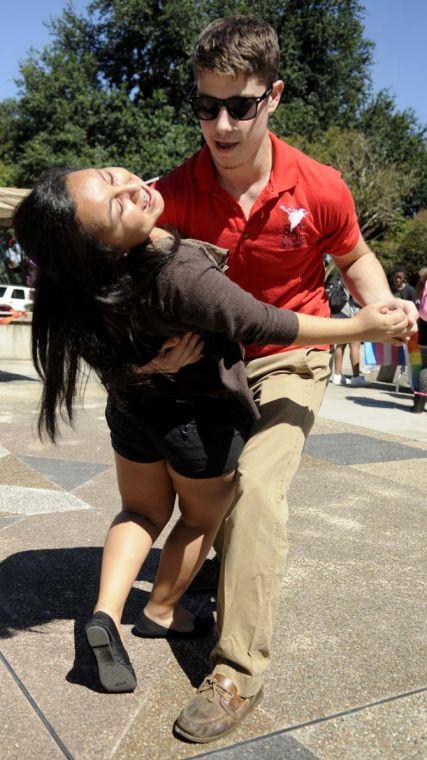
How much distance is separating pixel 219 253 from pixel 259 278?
31 cm

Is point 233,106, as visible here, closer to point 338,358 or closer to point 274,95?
point 274,95

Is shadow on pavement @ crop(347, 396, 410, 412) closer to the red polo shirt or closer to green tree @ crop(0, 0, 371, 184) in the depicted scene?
the red polo shirt

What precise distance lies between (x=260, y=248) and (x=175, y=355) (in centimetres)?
54

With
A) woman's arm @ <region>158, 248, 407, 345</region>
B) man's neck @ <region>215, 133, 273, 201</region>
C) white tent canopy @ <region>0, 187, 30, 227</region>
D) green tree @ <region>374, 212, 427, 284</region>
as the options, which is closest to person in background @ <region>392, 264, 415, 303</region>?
white tent canopy @ <region>0, 187, 30, 227</region>

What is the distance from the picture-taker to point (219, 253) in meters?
2.47

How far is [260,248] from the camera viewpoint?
8.82ft

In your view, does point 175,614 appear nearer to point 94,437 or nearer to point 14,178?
point 94,437

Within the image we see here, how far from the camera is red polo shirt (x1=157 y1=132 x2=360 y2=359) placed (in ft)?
8.81

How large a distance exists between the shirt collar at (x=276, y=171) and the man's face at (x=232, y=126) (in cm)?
5

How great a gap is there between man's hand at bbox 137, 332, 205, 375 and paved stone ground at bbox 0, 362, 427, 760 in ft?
3.36

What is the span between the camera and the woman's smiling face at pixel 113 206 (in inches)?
83.4

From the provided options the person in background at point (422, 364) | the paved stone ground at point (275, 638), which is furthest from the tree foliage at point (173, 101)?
the paved stone ground at point (275, 638)

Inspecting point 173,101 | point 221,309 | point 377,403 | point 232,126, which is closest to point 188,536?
point 221,309

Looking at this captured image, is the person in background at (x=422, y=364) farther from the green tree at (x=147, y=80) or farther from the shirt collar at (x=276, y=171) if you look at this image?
the green tree at (x=147, y=80)
